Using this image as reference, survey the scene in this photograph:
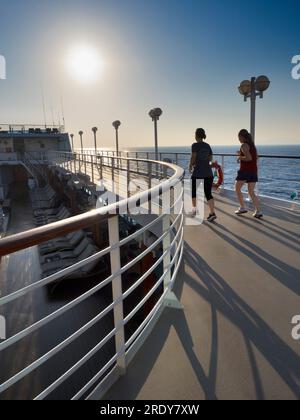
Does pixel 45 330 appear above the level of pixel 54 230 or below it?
below

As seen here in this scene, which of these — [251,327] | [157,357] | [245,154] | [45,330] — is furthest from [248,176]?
[45,330]

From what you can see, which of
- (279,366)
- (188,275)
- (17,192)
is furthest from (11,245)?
(17,192)

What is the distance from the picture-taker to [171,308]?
2879 millimetres

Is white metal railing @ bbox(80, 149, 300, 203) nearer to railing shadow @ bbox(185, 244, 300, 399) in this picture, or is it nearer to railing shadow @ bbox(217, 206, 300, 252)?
railing shadow @ bbox(217, 206, 300, 252)

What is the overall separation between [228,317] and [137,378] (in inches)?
40.4

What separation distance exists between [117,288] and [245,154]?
4210 millimetres

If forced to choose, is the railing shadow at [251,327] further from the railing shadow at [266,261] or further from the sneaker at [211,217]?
the sneaker at [211,217]

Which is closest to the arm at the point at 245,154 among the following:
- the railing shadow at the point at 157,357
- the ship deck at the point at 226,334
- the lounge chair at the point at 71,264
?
the ship deck at the point at 226,334

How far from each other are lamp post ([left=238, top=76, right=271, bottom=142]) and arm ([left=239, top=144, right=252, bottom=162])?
1.56 metres

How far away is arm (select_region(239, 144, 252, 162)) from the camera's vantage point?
5289 mm

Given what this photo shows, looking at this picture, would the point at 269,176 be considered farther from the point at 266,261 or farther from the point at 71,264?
the point at 266,261

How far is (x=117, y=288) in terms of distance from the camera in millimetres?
1914

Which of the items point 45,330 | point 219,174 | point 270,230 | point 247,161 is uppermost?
point 247,161
